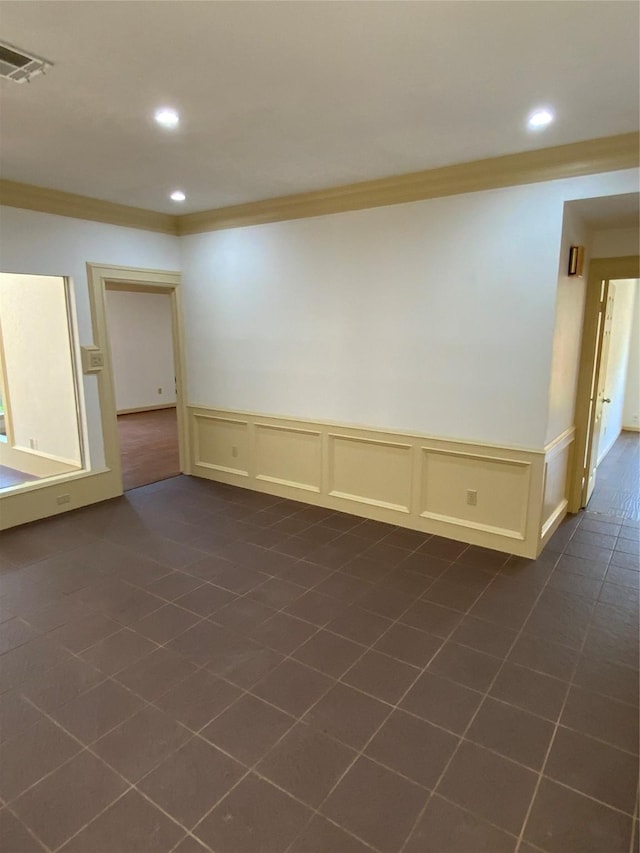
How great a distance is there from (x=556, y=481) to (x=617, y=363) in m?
3.52

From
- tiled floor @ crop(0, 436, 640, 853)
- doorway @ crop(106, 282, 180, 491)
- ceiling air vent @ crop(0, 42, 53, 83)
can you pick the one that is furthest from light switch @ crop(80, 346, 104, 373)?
doorway @ crop(106, 282, 180, 491)

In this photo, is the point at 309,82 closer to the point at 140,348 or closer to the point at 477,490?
the point at 477,490

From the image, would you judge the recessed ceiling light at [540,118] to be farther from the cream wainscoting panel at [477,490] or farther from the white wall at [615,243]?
the cream wainscoting panel at [477,490]

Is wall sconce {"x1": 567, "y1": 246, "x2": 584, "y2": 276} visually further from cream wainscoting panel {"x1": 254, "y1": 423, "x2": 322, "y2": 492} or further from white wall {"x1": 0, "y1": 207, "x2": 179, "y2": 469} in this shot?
white wall {"x1": 0, "y1": 207, "x2": 179, "y2": 469}

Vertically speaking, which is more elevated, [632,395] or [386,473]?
[632,395]

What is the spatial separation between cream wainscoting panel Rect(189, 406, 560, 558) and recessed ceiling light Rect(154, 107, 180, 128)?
2.55 m

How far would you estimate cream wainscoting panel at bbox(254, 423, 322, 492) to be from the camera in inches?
181

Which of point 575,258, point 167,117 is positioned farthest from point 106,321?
point 575,258

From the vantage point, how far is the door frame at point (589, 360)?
3.92m

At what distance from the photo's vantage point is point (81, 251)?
436cm

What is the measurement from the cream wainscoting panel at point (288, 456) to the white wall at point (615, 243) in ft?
9.07

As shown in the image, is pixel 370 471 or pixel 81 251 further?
pixel 81 251

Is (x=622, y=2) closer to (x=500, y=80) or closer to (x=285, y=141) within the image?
(x=500, y=80)

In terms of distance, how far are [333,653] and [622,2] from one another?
2937 mm
